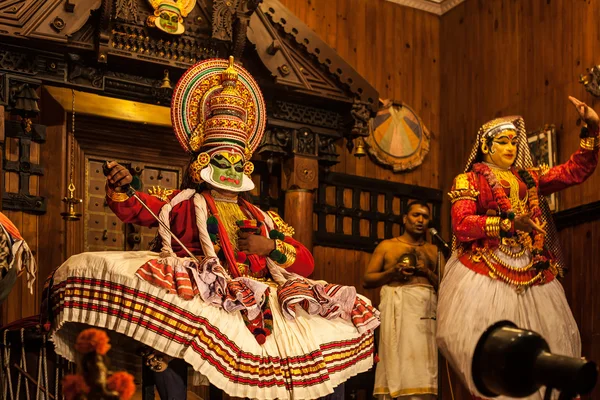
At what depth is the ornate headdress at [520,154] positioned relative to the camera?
5.17 m

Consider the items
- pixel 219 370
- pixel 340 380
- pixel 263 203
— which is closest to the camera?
pixel 219 370

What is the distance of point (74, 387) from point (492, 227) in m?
3.04

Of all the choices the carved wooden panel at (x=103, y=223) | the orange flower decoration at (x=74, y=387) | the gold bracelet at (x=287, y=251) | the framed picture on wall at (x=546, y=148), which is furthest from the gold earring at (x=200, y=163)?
the framed picture on wall at (x=546, y=148)

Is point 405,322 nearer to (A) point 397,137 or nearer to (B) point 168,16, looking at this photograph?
(A) point 397,137

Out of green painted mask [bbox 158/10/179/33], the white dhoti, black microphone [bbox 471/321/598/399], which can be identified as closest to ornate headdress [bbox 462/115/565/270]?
the white dhoti

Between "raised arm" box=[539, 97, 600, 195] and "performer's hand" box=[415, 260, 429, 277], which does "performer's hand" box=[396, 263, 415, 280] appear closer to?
"performer's hand" box=[415, 260, 429, 277]

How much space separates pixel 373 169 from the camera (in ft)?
23.0

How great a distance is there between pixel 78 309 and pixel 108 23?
6.11ft

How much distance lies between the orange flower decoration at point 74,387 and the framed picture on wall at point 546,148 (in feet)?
15.0

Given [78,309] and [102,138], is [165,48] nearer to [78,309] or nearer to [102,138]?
[102,138]

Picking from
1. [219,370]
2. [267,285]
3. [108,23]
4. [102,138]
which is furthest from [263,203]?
[219,370]

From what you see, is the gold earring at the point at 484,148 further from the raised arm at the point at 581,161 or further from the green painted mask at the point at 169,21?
the green painted mask at the point at 169,21

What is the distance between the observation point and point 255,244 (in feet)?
13.8

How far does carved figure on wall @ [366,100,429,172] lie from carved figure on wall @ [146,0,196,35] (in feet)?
7.00
